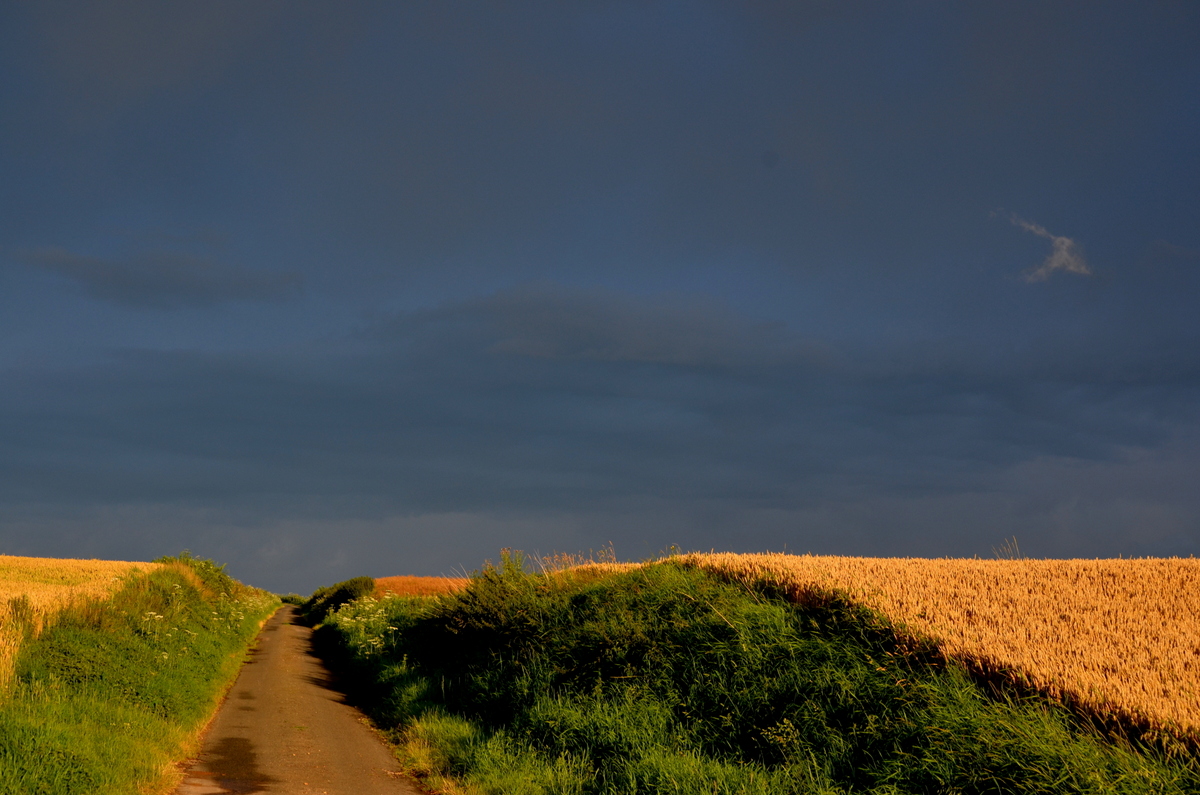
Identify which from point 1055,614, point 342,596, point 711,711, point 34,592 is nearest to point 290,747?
point 711,711

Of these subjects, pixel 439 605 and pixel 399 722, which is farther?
pixel 439 605

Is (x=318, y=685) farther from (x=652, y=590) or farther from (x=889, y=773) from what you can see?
(x=889, y=773)

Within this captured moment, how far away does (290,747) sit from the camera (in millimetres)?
16109

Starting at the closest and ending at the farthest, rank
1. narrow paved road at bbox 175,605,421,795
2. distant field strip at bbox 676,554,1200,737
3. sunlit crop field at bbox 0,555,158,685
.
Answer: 1. distant field strip at bbox 676,554,1200,737
2. narrow paved road at bbox 175,605,421,795
3. sunlit crop field at bbox 0,555,158,685

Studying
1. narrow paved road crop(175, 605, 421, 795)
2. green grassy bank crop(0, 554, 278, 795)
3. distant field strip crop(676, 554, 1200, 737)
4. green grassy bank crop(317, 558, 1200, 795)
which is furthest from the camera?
narrow paved road crop(175, 605, 421, 795)

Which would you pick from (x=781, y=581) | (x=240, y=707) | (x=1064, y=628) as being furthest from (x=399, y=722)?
(x=1064, y=628)

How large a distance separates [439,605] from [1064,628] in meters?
17.8

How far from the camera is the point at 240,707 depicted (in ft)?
67.3

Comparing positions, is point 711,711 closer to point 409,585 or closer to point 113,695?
point 113,695

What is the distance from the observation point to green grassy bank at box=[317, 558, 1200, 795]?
32.8ft

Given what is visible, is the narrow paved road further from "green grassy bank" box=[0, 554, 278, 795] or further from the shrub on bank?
the shrub on bank

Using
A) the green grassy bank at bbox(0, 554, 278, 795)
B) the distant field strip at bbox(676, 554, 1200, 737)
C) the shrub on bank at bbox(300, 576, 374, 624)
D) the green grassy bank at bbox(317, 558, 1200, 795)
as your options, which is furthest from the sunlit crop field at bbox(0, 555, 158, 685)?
the distant field strip at bbox(676, 554, 1200, 737)

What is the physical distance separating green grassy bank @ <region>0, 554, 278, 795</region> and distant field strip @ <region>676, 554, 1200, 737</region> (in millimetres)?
13105

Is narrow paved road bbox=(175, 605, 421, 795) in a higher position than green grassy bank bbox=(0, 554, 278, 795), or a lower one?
lower
